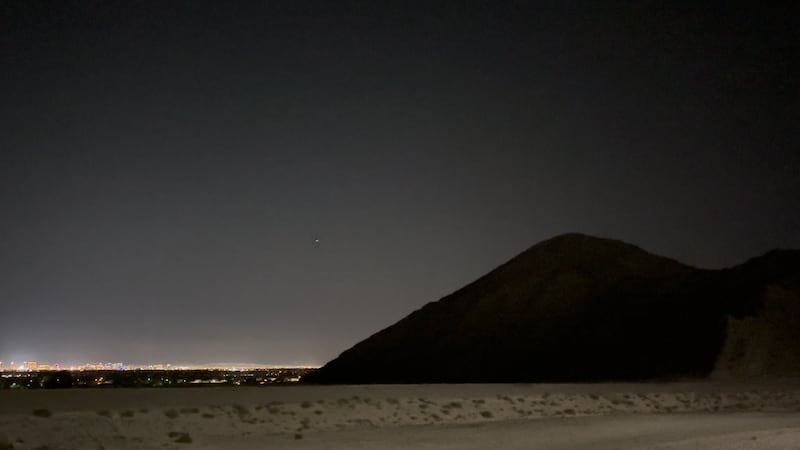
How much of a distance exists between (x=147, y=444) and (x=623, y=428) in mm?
12799

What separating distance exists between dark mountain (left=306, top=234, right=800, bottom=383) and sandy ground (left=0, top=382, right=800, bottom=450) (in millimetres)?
25845

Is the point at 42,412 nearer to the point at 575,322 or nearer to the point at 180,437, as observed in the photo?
the point at 180,437

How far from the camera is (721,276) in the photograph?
62.3 metres

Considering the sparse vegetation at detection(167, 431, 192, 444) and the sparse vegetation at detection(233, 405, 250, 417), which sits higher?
the sparse vegetation at detection(233, 405, 250, 417)

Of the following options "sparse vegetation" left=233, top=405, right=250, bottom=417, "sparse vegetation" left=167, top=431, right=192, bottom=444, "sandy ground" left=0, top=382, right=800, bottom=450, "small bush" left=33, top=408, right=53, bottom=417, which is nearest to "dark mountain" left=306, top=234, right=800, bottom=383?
"sandy ground" left=0, top=382, right=800, bottom=450

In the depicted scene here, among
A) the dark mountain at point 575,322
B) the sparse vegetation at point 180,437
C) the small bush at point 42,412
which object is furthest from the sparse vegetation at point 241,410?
the dark mountain at point 575,322

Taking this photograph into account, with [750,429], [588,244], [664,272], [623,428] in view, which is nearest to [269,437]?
[623,428]

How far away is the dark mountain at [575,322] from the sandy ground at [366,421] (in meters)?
25.8

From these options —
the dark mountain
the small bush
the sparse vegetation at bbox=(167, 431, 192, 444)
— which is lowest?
the sparse vegetation at bbox=(167, 431, 192, 444)

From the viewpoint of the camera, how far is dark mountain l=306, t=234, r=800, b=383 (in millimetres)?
53125

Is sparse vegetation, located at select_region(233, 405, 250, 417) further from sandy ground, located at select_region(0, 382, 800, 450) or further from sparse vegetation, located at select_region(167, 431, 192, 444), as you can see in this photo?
sparse vegetation, located at select_region(167, 431, 192, 444)

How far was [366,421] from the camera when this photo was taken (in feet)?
64.3

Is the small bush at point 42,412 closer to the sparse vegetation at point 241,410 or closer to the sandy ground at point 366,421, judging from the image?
the sandy ground at point 366,421

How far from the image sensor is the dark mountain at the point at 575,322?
53125 mm
